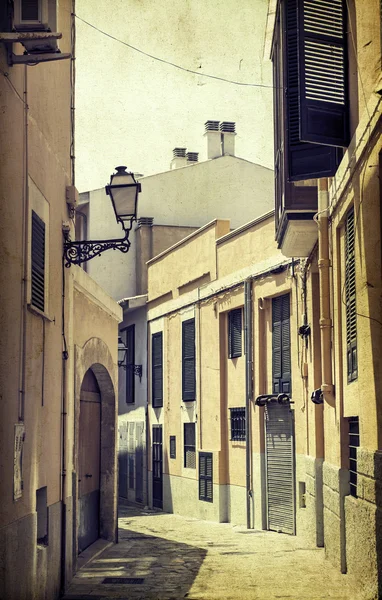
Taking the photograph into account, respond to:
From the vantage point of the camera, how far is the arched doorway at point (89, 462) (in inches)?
539

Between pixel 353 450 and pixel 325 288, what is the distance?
224 cm

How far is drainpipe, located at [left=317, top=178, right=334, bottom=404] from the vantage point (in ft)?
40.2

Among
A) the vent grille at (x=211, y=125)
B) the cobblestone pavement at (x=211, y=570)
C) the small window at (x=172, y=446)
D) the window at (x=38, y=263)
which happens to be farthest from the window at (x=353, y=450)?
the vent grille at (x=211, y=125)

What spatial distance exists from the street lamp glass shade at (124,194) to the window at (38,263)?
4.79 ft

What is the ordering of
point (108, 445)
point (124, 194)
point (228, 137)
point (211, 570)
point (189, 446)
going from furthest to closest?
1. point (228, 137)
2. point (189, 446)
3. point (108, 445)
4. point (211, 570)
5. point (124, 194)

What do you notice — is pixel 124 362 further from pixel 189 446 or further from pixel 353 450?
pixel 353 450

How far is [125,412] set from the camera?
92.4ft

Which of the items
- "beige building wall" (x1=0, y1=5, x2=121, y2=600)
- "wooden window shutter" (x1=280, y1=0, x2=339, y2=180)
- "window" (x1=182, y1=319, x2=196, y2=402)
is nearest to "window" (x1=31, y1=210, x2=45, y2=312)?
"beige building wall" (x1=0, y1=5, x2=121, y2=600)

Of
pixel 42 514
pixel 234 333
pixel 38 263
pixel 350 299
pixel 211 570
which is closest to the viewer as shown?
pixel 38 263

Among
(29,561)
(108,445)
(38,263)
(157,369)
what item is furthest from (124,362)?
(29,561)

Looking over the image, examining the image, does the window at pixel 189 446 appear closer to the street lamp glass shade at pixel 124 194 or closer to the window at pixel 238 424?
A: the window at pixel 238 424

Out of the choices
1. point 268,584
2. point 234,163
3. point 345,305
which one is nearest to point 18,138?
point 345,305

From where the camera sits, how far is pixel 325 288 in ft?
40.2

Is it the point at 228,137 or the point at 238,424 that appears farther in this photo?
the point at 228,137
